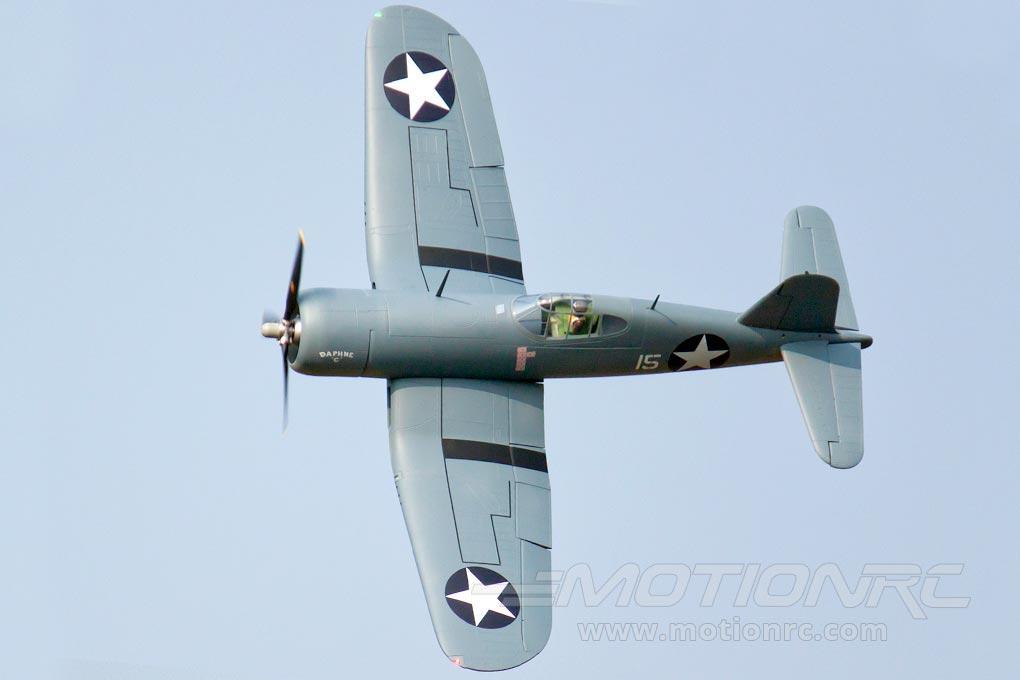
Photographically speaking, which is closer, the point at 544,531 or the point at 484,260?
the point at 544,531

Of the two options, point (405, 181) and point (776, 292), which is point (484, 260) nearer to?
point (405, 181)

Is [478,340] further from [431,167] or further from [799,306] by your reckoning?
[799,306]

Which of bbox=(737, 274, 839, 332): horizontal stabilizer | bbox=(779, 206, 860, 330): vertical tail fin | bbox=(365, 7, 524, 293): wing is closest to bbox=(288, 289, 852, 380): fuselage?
bbox=(737, 274, 839, 332): horizontal stabilizer

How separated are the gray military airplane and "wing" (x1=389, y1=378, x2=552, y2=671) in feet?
0.06

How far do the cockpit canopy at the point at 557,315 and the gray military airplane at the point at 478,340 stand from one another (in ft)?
0.07

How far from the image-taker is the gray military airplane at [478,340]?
18.5 m

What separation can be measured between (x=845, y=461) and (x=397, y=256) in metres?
5.44

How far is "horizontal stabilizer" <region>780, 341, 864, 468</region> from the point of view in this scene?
1975cm

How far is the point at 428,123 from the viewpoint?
68.4 ft

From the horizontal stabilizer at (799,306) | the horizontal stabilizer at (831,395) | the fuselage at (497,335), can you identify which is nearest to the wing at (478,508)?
the fuselage at (497,335)

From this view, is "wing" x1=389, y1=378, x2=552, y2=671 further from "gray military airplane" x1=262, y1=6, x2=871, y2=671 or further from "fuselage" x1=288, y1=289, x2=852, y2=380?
"fuselage" x1=288, y1=289, x2=852, y2=380

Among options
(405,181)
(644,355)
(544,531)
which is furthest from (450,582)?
(405,181)

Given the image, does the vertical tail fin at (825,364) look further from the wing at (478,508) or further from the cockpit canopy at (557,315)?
the wing at (478,508)

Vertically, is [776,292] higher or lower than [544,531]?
higher
